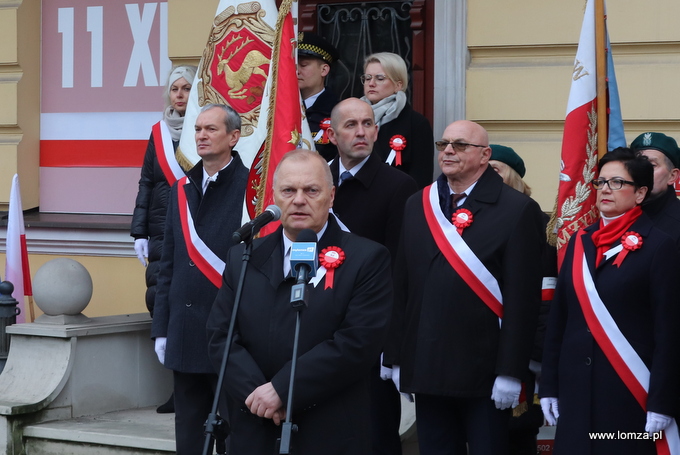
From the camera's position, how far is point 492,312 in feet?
13.6

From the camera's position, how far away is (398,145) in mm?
5496

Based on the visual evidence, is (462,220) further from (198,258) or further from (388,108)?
(388,108)

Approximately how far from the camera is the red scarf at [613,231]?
383cm

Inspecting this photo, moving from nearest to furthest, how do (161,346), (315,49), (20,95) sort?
1. (161,346)
2. (315,49)
3. (20,95)

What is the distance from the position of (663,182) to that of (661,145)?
21cm

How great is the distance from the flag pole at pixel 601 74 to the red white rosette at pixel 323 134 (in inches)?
61.4

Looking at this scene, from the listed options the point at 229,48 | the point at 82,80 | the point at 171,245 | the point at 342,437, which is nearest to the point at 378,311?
the point at 342,437

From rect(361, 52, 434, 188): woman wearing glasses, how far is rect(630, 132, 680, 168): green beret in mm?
1355

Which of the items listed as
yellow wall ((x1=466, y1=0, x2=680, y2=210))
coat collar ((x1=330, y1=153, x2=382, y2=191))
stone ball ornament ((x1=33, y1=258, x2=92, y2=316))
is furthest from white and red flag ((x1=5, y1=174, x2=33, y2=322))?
yellow wall ((x1=466, y1=0, x2=680, y2=210))

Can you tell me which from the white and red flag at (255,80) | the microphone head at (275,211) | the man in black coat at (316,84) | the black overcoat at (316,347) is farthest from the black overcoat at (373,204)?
the microphone head at (275,211)

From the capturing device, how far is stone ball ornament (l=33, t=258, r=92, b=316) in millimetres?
6094

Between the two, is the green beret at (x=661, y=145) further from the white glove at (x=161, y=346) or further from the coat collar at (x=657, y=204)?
the white glove at (x=161, y=346)

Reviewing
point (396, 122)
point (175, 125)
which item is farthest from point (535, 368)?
point (175, 125)

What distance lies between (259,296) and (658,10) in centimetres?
354
